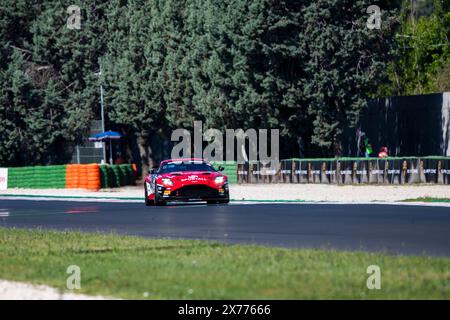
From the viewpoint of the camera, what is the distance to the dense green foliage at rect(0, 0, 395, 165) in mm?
56750

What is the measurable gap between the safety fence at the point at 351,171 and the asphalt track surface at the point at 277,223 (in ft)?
41.2

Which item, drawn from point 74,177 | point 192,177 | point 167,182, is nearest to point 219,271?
point 192,177

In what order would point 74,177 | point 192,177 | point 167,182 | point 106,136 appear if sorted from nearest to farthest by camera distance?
point 192,177 → point 167,182 → point 74,177 → point 106,136

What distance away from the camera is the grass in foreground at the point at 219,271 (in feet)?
39.8

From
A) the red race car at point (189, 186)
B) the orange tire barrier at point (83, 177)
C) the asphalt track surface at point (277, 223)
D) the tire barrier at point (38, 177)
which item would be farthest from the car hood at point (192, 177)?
the tire barrier at point (38, 177)

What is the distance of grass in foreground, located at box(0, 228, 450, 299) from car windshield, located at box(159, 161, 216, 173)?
627 inches

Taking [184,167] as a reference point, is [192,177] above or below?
below

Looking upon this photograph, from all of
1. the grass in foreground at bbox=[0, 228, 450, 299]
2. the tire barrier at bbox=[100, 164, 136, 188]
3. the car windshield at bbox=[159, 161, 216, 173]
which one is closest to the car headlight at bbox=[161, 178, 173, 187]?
the car windshield at bbox=[159, 161, 216, 173]

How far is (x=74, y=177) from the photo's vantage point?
197ft

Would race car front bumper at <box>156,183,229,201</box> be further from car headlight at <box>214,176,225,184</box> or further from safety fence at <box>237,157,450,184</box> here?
safety fence at <box>237,157,450,184</box>

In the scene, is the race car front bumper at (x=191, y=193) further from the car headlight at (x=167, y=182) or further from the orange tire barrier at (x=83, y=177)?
the orange tire barrier at (x=83, y=177)

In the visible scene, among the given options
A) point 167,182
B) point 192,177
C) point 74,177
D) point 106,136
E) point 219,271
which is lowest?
point 74,177

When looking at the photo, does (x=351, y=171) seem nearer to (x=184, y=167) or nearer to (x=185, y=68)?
(x=184, y=167)

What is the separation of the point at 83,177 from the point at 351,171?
15268 mm
